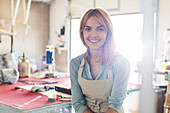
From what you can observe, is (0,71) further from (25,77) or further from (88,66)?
(88,66)

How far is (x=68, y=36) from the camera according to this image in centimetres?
463

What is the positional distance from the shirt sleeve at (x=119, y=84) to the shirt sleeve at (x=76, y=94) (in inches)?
7.8

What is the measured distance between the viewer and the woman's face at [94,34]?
1359 mm

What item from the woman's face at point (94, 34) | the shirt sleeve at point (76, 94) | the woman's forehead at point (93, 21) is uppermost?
the woman's forehead at point (93, 21)

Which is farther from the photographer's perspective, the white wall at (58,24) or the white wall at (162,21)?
the white wall at (58,24)

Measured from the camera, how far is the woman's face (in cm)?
136

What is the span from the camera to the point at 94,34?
1.36 meters

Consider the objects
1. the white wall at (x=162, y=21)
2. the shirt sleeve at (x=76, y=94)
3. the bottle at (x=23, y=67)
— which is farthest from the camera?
the white wall at (x=162, y=21)

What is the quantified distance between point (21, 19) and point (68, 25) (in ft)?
3.21

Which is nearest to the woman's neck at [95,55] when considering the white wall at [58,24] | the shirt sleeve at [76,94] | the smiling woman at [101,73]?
the smiling woman at [101,73]

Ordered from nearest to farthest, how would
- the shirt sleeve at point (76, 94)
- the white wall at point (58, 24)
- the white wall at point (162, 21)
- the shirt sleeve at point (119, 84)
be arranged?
the shirt sleeve at point (119, 84) → the shirt sleeve at point (76, 94) → the white wall at point (162, 21) → the white wall at point (58, 24)

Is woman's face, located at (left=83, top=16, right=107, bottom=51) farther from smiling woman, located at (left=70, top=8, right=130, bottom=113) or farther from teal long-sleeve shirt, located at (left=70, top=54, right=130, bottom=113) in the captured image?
teal long-sleeve shirt, located at (left=70, top=54, right=130, bottom=113)

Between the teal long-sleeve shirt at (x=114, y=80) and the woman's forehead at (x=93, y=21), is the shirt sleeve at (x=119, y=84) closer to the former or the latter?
the teal long-sleeve shirt at (x=114, y=80)

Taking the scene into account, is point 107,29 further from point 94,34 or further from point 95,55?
point 95,55
